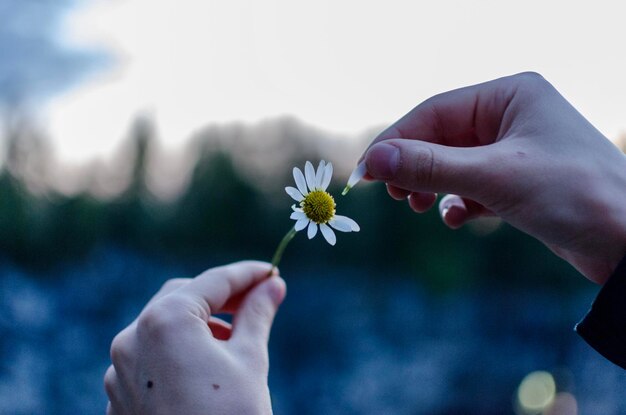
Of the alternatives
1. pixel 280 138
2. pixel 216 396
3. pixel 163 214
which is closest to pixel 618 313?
pixel 216 396

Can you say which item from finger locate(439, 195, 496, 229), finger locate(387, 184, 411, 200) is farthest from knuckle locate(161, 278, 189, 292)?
finger locate(439, 195, 496, 229)

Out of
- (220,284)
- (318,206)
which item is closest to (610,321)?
(318,206)

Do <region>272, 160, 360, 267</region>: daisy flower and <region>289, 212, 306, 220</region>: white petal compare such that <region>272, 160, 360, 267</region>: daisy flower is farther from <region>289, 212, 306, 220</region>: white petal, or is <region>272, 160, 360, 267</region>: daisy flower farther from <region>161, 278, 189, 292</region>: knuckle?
<region>161, 278, 189, 292</region>: knuckle

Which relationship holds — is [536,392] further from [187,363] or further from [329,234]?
[187,363]

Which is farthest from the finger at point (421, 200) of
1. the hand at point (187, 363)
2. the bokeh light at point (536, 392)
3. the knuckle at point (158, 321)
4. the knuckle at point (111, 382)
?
the bokeh light at point (536, 392)

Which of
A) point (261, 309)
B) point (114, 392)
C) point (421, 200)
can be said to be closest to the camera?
point (114, 392)

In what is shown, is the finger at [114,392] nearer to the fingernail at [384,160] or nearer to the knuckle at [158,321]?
the knuckle at [158,321]

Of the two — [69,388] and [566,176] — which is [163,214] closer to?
[69,388]
